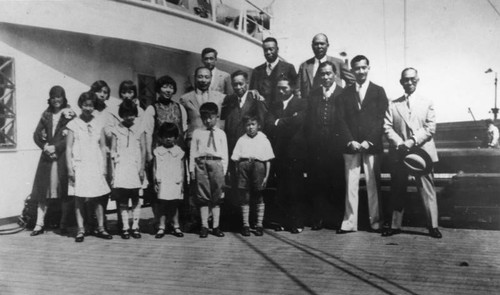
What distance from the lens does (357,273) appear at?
147 inches

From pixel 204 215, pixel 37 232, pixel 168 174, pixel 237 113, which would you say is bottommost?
pixel 37 232

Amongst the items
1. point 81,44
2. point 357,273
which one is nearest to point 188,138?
point 81,44

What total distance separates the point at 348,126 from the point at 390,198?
0.94 m

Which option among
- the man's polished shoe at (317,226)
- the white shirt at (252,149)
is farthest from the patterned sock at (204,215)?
the man's polished shoe at (317,226)

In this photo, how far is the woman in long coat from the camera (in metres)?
5.68

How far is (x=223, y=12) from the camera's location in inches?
382

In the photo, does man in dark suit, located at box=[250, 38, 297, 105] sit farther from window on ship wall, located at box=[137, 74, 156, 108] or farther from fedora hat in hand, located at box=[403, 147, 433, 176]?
window on ship wall, located at box=[137, 74, 156, 108]

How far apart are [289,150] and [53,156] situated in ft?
9.13

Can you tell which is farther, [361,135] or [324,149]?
[324,149]

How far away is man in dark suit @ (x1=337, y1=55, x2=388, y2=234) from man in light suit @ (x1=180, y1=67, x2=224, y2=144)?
1.53 meters

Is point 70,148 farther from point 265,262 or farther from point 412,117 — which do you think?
point 412,117

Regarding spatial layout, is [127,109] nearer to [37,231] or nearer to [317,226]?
[37,231]

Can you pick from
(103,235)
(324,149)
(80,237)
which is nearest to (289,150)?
(324,149)

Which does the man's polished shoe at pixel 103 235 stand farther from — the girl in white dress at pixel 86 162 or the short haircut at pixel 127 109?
the short haircut at pixel 127 109
